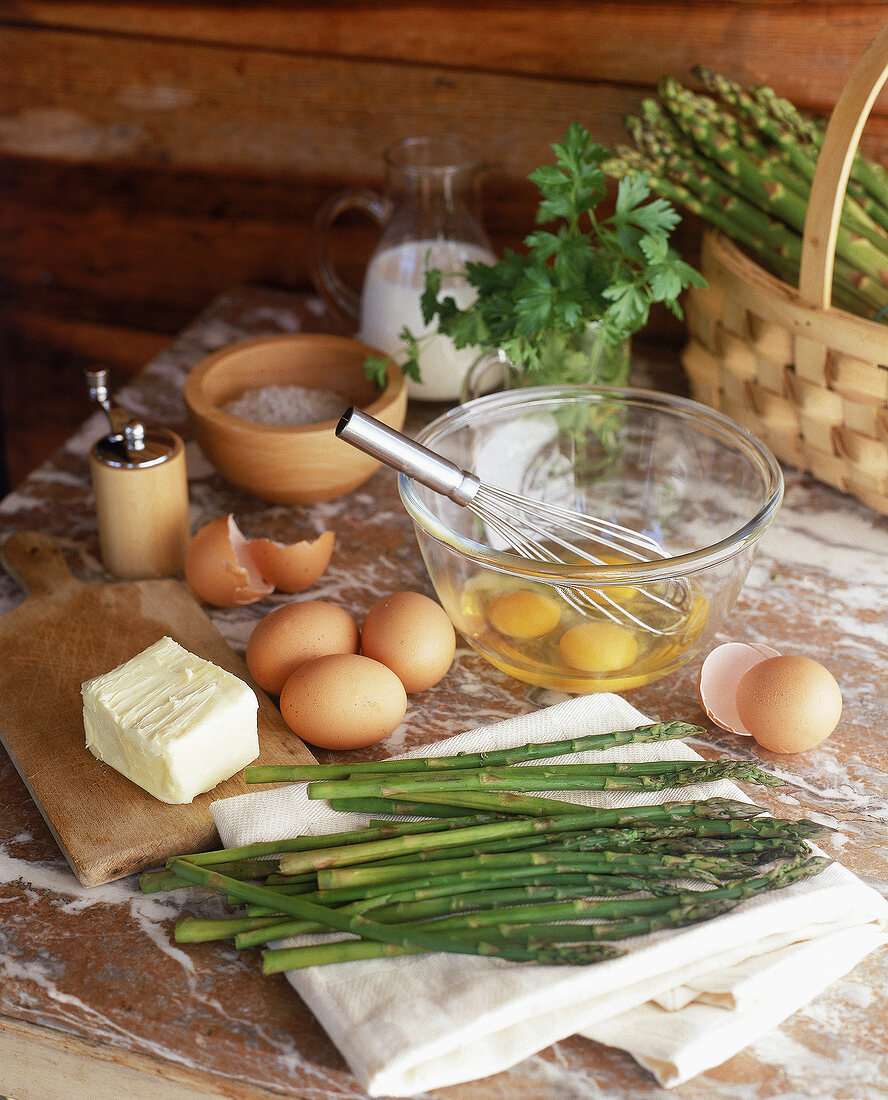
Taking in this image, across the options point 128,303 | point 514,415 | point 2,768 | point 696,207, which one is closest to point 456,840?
point 2,768

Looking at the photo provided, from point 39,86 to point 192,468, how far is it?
0.81 meters

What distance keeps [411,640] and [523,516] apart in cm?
26

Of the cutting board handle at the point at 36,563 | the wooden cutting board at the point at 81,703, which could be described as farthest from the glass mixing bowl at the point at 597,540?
the cutting board handle at the point at 36,563

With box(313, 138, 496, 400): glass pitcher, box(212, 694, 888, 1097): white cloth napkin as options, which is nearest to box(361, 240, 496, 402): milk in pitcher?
box(313, 138, 496, 400): glass pitcher

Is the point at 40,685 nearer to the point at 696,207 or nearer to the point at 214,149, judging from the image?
the point at 696,207

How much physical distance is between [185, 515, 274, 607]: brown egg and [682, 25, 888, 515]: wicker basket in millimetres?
569

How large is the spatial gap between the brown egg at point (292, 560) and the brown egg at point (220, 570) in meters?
0.01

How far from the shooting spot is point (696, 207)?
119 cm

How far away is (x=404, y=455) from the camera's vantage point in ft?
2.80

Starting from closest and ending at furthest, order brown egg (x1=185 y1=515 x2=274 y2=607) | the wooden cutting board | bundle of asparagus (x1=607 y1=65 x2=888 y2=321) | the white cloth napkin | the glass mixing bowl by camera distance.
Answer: the white cloth napkin < the wooden cutting board < the glass mixing bowl < brown egg (x1=185 y1=515 x2=274 y2=607) < bundle of asparagus (x1=607 y1=65 x2=888 y2=321)

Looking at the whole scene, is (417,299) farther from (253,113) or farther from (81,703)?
(81,703)

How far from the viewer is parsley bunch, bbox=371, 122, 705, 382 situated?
1.03 metres

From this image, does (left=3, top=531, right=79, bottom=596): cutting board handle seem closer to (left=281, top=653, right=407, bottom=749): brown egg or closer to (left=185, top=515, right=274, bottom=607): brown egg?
(left=185, top=515, right=274, bottom=607): brown egg

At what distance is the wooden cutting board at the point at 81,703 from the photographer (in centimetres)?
75
